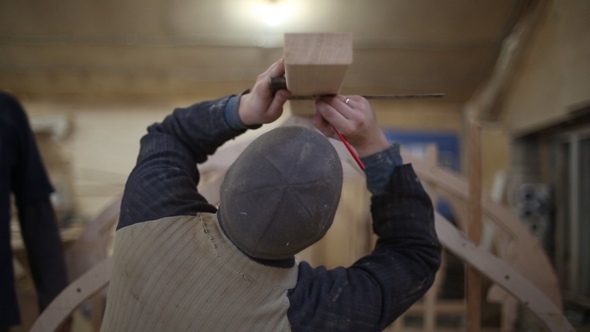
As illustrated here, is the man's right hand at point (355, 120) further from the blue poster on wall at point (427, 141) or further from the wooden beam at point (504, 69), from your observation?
the blue poster on wall at point (427, 141)

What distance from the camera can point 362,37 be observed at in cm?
228

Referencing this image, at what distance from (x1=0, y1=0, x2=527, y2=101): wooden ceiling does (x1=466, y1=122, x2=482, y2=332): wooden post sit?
109 centimetres

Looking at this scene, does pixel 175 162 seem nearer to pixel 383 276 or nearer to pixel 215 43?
pixel 383 276

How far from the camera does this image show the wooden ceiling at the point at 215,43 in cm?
207

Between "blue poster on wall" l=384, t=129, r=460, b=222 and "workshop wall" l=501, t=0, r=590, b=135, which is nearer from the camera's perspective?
"workshop wall" l=501, t=0, r=590, b=135

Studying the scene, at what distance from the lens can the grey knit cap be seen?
1.80ft

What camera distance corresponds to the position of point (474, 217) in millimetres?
1098

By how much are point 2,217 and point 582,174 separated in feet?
8.41

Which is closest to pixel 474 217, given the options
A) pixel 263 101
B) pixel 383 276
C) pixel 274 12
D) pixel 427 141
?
pixel 383 276

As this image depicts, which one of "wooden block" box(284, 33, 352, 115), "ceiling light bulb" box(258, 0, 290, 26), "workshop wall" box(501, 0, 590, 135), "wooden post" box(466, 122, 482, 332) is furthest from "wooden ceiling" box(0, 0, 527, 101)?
"wooden block" box(284, 33, 352, 115)

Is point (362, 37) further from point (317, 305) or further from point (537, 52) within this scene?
point (317, 305)

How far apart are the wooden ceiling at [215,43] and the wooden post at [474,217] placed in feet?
3.59

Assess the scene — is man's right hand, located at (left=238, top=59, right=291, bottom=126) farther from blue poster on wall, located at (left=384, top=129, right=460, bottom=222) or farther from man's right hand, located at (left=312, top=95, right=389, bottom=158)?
blue poster on wall, located at (left=384, top=129, right=460, bottom=222)

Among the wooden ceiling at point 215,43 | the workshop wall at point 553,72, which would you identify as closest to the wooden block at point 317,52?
the workshop wall at point 553,72
